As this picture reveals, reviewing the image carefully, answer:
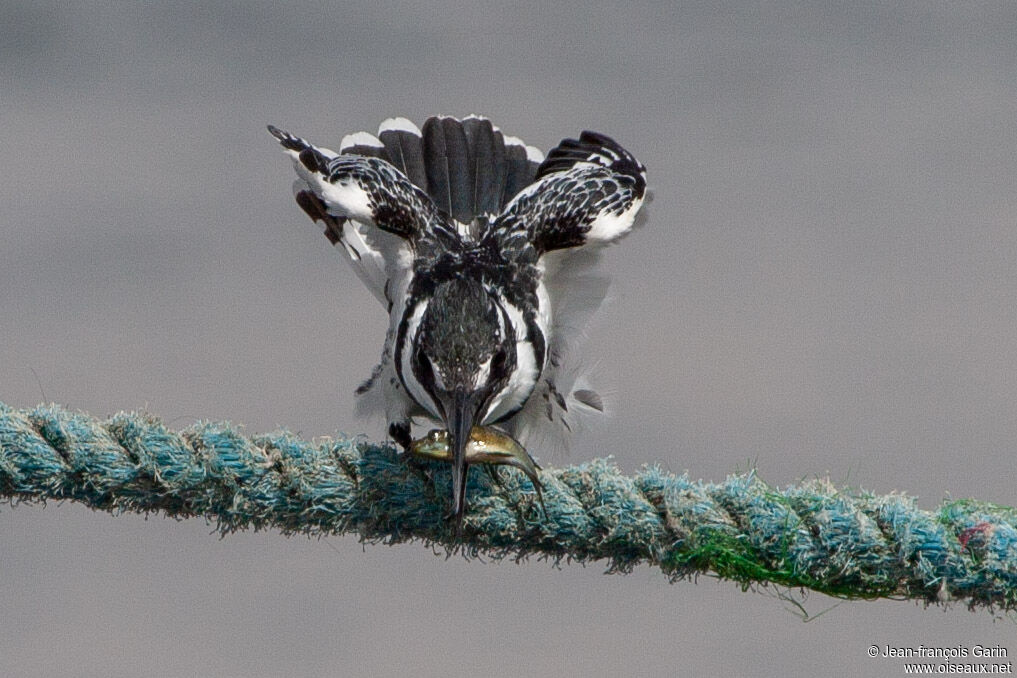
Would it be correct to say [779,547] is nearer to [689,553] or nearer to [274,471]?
[689,553]

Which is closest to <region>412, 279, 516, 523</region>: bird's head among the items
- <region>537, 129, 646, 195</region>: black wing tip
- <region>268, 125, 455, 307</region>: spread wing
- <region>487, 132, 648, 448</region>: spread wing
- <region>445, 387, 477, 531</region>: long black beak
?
<region>445, 387, 477, 531</region>: long black beak

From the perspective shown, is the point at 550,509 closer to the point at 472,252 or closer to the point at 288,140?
the point at 472,252

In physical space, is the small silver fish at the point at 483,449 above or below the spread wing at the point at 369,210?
below

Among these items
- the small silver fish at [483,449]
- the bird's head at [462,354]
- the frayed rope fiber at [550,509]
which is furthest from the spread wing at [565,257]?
the frayed rope fiber at [550,509]

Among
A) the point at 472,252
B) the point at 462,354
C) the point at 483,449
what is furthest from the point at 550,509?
the point at 472,252

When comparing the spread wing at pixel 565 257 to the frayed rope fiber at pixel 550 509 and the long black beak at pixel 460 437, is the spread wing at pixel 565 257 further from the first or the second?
the frayed rope fiber at pixel 550 509

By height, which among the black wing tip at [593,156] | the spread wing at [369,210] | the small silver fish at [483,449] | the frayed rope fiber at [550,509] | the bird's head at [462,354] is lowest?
the frayed rope fiber at [550,509]

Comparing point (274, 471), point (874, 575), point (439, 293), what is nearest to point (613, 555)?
point (874, 575)
